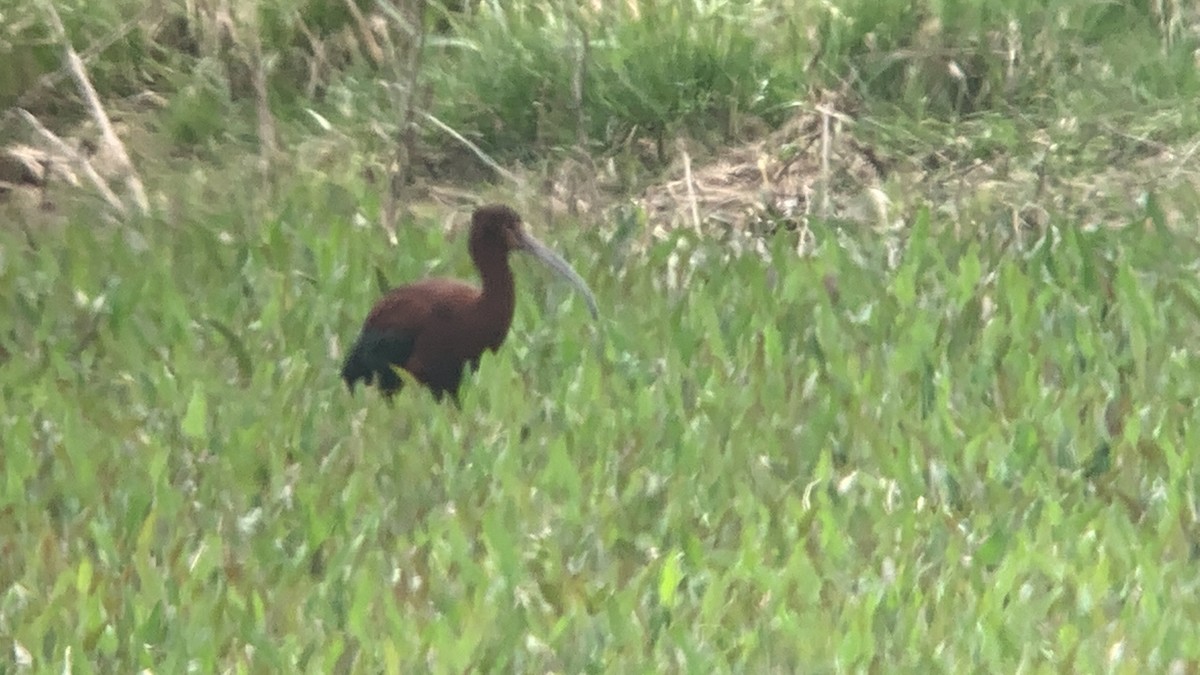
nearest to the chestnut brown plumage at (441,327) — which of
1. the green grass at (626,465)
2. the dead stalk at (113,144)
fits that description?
the green grass at (626,465)

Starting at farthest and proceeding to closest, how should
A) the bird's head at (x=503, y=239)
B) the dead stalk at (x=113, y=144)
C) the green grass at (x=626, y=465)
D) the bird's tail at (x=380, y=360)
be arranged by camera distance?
the dead stalk at (x=113, y=144) → the bird's head at (x=503, y=239) → the bird's tail at (x=380, y=360) → the green grass at (x=626, y=465)

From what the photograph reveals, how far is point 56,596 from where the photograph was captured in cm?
450

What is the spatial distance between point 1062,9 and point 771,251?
99.9 inches

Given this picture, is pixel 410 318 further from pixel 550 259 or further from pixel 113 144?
pixel 113 144

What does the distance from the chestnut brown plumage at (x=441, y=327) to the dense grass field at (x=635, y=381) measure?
3.9 inches

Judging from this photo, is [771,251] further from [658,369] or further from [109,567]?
[109,567]

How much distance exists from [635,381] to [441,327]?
0.55 metres

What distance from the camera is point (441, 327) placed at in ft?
19.7

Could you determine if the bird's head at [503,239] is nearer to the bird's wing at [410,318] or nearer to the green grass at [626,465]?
the bird's wing at [410,318]

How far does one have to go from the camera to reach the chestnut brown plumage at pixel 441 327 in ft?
19.6

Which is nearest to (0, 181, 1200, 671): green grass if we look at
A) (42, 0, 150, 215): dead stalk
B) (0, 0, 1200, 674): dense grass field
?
(0, 0, 1200, 674): dense grass field

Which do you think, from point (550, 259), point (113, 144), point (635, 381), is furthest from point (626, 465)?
point (113, 144)

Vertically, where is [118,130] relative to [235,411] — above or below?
below

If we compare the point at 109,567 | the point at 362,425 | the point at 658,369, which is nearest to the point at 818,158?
the point at 658,369
